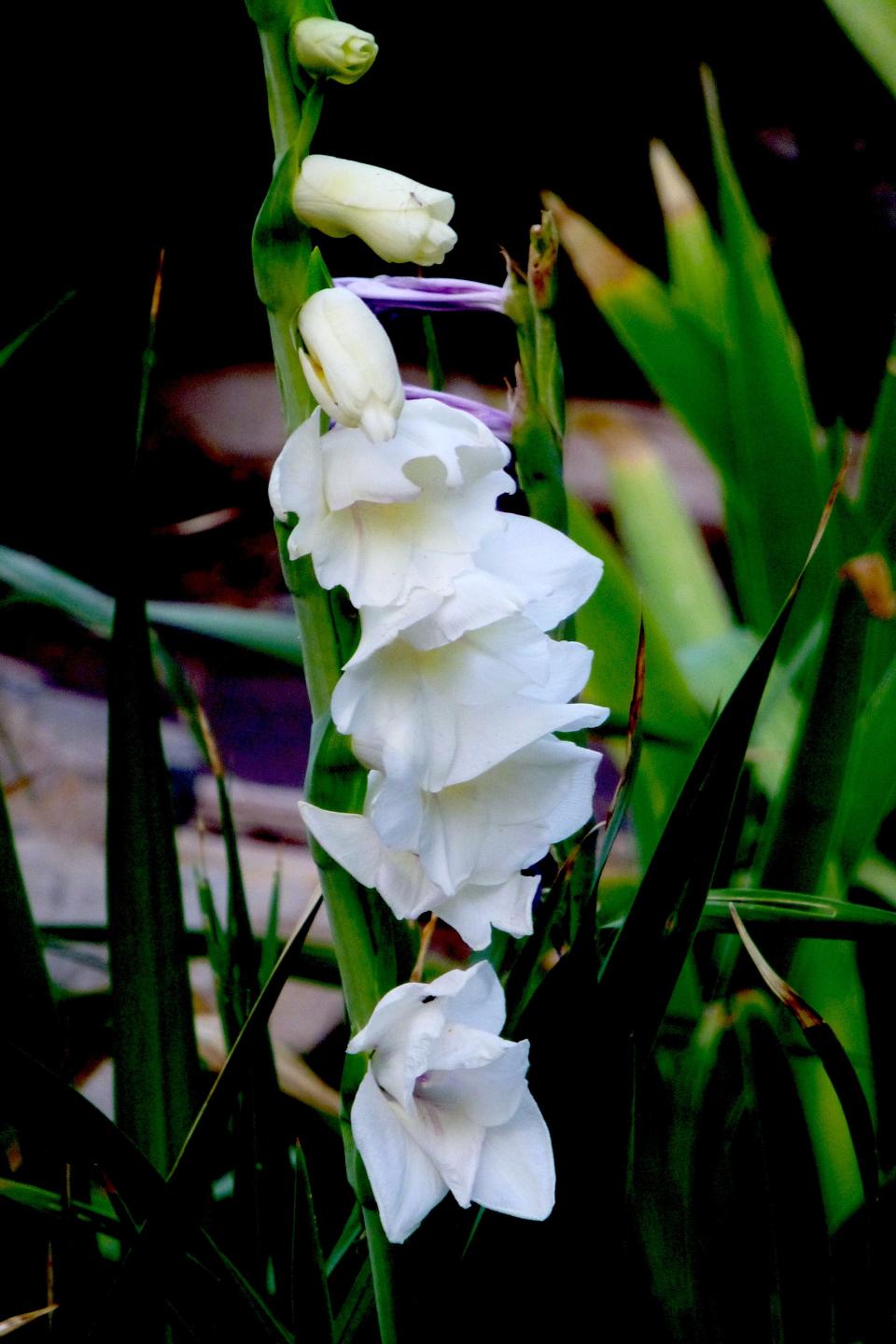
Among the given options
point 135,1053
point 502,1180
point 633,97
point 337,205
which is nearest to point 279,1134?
point 135,1053

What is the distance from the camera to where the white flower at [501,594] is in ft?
0.94

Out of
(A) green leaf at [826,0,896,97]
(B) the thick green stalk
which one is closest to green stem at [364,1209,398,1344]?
(B) the thick green stalk

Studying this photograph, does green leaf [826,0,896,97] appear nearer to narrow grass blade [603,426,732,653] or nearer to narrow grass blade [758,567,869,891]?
narrow grass blade [603,426,732,653]

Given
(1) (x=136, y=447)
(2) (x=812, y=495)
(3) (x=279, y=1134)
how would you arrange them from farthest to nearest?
(2) (x=812, y=495) → (3) (x=279, y=1134) → (1) (x=136, y=447)

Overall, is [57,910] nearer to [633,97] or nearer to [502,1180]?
[502,1180]

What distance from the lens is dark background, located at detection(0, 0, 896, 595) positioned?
162 cm

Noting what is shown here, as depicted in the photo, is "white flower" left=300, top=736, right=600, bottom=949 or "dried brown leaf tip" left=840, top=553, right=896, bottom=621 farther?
"dried brown leaf tip" left=840, top=553, right=896, bottom=621

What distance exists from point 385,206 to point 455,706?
134 mm

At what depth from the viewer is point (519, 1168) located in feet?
1.07

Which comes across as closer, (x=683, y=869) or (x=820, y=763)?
(x=683, y=869)

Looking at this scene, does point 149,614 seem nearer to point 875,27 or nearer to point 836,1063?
point 836,1063

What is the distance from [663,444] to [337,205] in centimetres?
184

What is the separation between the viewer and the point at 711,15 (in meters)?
1.90

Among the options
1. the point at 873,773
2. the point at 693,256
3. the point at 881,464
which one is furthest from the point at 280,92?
the point at 693,256
